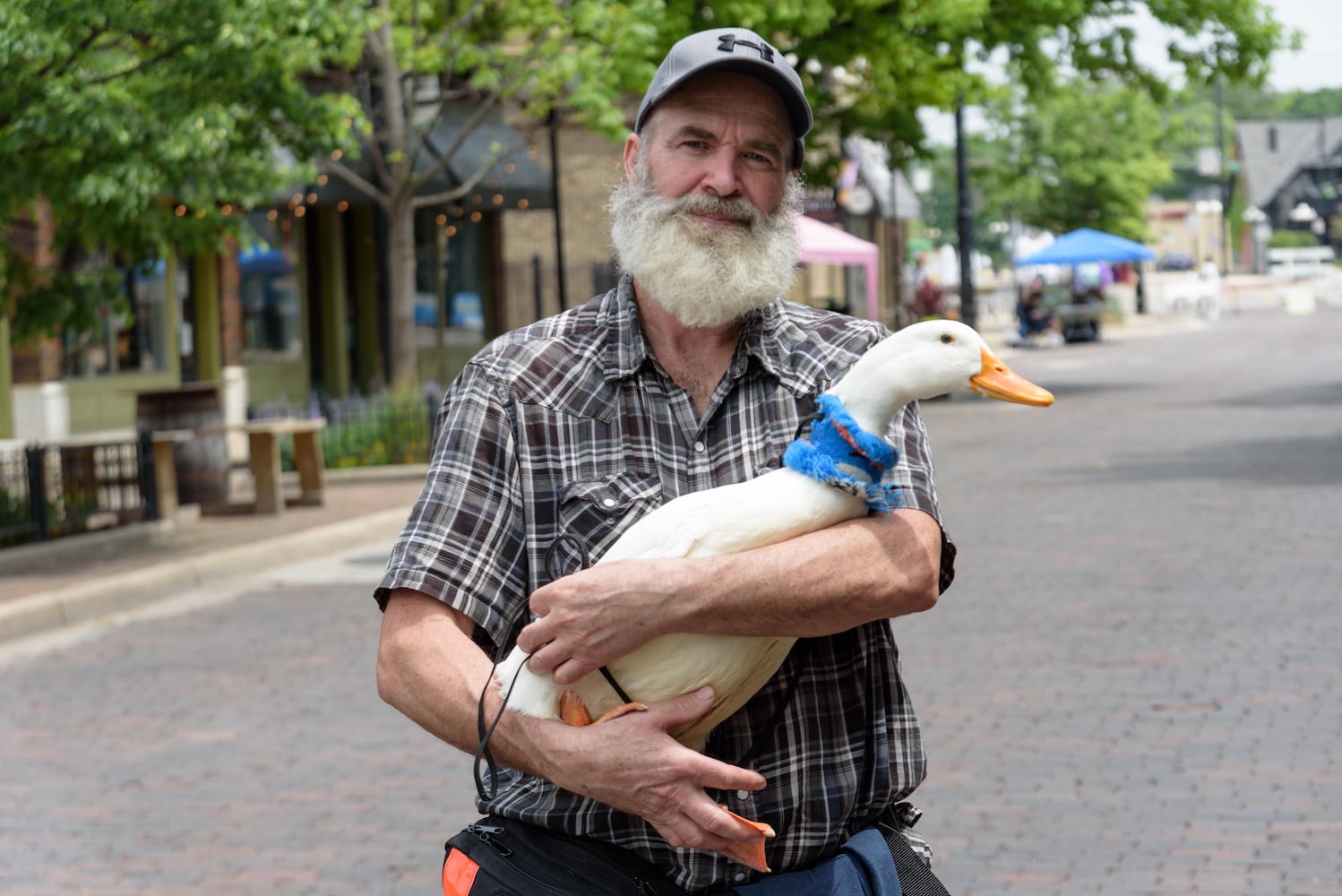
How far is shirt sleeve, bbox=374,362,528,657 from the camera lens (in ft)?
7.59

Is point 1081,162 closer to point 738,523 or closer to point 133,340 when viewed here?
point 133,340

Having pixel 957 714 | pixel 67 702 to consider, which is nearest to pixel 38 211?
pixel 67 702

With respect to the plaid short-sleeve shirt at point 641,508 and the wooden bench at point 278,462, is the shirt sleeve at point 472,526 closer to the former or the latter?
the plaid short-sleeve shirt at point 641,508

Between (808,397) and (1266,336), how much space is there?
4593cm

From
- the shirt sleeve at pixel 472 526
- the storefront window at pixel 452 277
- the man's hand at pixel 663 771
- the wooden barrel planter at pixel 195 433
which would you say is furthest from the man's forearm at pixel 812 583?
the storefront window at pixel 452 277

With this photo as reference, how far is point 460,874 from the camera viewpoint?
2395mm

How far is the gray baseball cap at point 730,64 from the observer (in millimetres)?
2340

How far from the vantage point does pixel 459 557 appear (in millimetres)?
2324

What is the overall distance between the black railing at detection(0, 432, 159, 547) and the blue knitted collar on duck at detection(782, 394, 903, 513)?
41.1 feet

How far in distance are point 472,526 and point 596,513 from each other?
0.16 metres

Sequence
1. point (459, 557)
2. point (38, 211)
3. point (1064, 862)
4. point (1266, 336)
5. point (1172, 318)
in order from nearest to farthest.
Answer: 1. point (459, 557)
2. point (1064, 862)
3. point (38, 211)
4. point (1266, 336)
5. point (1172, 318)

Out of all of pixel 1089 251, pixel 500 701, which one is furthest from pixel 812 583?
pixel 1089 251

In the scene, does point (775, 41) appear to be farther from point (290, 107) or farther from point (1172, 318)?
point (1172, 318)

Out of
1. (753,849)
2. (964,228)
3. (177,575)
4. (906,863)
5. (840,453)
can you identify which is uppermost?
(964,228)
